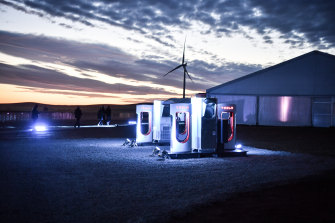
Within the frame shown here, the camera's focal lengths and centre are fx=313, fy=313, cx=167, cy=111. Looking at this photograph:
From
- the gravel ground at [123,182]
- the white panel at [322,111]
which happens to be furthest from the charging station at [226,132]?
the white panel at [322,111]

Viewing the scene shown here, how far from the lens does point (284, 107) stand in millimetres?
30984

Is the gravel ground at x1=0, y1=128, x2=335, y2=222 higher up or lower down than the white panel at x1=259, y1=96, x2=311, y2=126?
lower down

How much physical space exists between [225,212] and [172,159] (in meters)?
6.62

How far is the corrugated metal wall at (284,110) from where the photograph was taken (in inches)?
1163

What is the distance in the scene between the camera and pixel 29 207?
5.33m

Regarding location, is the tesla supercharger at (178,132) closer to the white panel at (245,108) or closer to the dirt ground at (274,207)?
the dirt ground at (274,207)

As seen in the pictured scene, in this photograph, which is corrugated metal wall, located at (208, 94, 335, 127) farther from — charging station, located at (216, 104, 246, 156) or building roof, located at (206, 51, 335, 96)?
charging station, located at (216, 104, 246, 156)

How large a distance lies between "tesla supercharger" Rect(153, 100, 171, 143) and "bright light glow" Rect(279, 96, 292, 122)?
18.4 meters

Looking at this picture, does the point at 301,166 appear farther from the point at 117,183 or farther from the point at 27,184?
the point at 27,184

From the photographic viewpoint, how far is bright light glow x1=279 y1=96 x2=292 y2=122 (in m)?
30.8

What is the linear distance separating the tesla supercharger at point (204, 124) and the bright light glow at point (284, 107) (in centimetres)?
2067

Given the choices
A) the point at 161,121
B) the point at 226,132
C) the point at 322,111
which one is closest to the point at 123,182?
the point at 226,132

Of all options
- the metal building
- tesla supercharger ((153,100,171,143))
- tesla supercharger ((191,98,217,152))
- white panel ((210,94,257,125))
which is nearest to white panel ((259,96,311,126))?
the metal building

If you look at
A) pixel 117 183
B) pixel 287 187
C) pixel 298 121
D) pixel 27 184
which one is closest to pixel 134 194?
pixel 117 183
